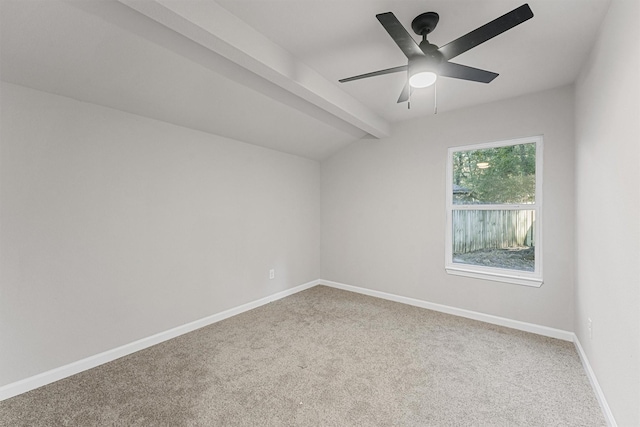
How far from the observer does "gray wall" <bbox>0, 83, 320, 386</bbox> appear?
193 centimetres

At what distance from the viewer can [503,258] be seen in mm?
3156

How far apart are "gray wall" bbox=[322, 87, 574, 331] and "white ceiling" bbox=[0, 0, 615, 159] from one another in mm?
359

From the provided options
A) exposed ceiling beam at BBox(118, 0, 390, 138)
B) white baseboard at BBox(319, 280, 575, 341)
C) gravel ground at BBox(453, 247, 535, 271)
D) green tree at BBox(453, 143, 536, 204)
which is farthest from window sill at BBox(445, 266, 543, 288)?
exposed ceiling beam at BBox(118, 0, 390, 138)

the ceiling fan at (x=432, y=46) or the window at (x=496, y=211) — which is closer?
the ceiling fan at (x=432, y=46)

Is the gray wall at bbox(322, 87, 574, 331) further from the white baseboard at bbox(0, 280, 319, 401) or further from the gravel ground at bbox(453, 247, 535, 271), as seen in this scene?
the white baseboard at bbox(0, 280, 319, 401)

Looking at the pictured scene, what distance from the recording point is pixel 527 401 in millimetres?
1851

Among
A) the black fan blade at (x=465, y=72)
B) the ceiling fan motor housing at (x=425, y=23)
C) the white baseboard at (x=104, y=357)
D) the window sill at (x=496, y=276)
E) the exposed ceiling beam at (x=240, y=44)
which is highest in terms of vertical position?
the ceiling fan motor housing at (x=425, y=23)

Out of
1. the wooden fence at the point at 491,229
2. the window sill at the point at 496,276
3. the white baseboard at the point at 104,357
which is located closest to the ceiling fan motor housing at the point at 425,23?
the wooden fence at the point at 491,229

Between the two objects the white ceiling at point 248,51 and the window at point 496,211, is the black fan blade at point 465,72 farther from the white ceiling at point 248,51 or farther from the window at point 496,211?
the window at point 496,211

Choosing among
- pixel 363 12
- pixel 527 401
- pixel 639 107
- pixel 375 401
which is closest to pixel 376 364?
pixel 375 401

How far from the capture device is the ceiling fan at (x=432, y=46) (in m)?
1.44

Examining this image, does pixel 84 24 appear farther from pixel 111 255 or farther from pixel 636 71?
pixel 636 71

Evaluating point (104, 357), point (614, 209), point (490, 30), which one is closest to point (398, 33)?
point (490, 30)

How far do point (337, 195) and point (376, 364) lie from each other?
2.63 meters
